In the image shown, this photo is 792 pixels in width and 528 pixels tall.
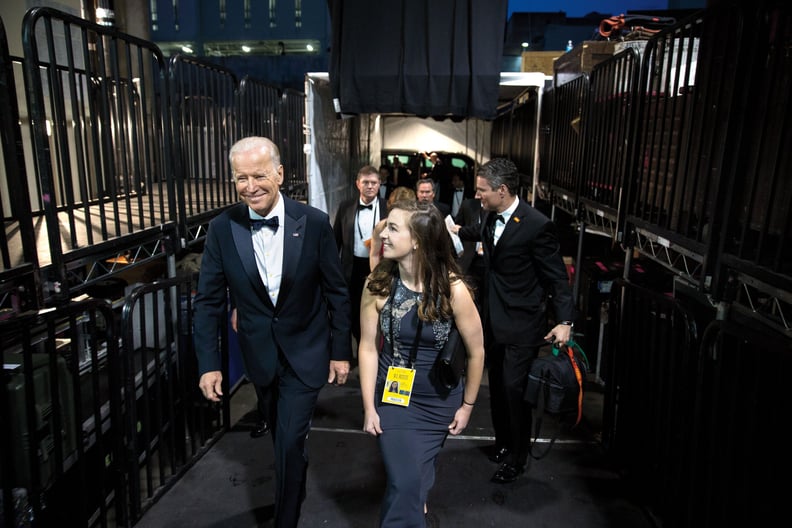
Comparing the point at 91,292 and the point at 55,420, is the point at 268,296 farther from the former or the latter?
the point at 91,292

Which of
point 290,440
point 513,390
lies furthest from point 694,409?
point 290,440

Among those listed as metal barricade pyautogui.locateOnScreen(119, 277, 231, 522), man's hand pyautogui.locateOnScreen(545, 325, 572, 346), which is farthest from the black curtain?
metal barricade pyautogui.locateOnScreen(119, 277, 231, 522)

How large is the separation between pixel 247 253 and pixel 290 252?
0.72 feet

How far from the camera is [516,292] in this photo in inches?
131

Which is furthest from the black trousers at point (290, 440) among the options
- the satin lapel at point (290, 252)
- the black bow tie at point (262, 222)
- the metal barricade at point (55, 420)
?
the metal barricade at point (55, 420)

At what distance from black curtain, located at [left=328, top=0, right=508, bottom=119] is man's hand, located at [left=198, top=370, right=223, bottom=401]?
3.95 metres

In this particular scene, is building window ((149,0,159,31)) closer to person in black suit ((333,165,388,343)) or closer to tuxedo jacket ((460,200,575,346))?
person in black suit ((333,165,388,343))

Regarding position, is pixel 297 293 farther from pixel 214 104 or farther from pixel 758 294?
pixel 214 104

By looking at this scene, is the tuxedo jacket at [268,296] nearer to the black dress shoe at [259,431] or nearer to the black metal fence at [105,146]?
the black metal fence at [105,146]

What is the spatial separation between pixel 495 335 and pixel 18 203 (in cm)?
270

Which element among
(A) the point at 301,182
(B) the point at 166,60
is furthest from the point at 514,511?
(A) the point at 301,182

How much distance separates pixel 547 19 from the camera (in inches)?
1503

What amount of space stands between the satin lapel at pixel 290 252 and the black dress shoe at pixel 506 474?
191 centimetres

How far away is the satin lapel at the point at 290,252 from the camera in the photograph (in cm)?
270
